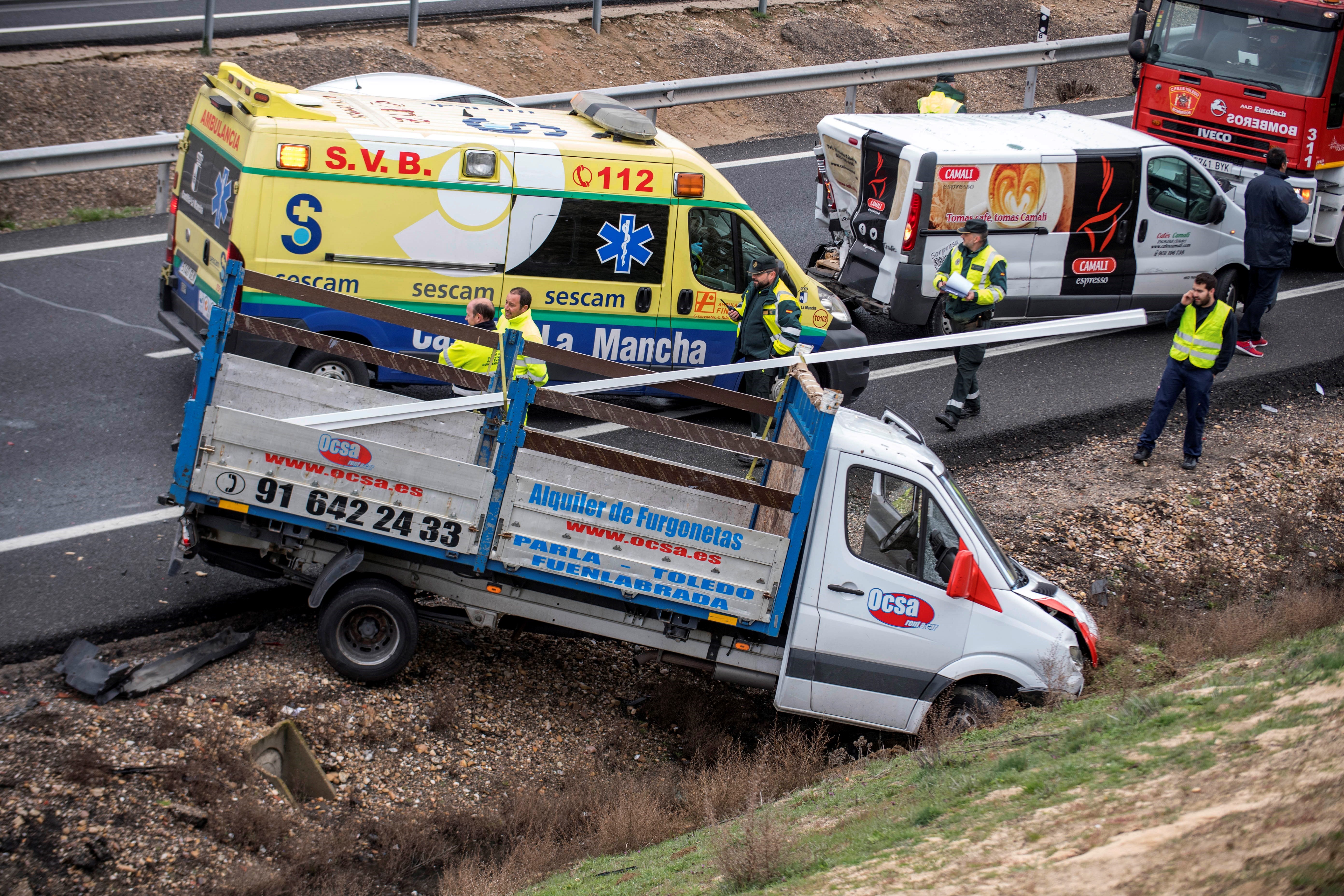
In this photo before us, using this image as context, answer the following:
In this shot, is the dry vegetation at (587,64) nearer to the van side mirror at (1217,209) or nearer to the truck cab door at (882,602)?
the van side mirror at (1217,209)

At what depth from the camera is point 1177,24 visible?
1545 centimetres

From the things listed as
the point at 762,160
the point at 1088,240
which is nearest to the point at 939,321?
the point at 1088,240

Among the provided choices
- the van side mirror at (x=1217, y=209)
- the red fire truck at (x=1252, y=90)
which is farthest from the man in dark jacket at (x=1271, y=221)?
the red fire truck at (x=1252, y=90)

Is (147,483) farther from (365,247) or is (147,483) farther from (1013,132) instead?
(1013,132)

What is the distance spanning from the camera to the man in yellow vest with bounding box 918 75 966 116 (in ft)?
47.8

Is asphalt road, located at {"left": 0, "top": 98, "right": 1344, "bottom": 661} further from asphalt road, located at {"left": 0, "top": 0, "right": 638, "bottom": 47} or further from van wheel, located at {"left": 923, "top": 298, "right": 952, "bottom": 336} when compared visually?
asphalt road, located at {"left": 0, "top": 0, "right": 638, "bottom": 47}

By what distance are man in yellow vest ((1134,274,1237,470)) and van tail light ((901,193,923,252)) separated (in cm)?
247

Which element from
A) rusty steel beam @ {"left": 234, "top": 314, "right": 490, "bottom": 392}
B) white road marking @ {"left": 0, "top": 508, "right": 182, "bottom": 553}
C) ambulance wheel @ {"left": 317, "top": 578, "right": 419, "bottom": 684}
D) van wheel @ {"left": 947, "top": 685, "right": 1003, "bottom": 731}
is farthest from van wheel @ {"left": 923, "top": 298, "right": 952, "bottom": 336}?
white road marking @ {"left": 0, "top": 508, "right": 182, "bottom": 553}

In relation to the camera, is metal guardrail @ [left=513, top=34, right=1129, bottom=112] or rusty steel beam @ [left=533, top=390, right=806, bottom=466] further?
metal guardrail @ [left=513, top=34, right=1129, bottom=112]

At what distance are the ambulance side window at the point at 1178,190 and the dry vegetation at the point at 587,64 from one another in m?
6.13

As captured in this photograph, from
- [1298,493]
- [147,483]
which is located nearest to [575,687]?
[147,483]

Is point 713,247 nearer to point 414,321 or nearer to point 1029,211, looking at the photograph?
point 414,321

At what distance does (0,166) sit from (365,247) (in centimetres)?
519

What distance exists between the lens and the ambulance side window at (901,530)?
22.3 feet
